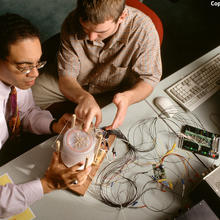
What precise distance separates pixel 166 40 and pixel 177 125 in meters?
1.76

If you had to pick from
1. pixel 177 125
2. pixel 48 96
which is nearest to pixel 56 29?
pixel 48 96

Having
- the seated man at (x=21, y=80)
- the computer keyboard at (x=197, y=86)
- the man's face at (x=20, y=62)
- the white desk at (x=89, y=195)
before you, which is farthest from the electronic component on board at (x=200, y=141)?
the man's face at (x=20, y=62)

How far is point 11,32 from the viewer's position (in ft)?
Result: 3.20

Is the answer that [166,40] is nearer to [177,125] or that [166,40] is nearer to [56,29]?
[56,29]

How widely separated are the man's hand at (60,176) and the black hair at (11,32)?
0.52 meters

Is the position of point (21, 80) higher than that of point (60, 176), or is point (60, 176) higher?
point (21, 80)

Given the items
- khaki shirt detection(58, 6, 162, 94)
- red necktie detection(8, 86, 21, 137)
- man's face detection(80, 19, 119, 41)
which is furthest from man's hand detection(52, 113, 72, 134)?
man's face detection(80, 19, 119, 41)

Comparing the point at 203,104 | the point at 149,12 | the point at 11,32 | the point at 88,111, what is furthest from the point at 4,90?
the point at 203,104

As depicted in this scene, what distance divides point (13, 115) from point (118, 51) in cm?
71

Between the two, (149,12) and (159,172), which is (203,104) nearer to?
(159,172)

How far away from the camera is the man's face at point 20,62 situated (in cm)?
99

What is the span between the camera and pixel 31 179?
1.03m

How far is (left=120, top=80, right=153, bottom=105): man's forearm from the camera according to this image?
50.0 inches

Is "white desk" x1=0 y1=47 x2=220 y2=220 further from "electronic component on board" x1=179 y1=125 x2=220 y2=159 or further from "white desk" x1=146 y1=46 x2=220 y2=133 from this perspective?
"white desk" x1=146 y1=46 x2=220 y2=133
